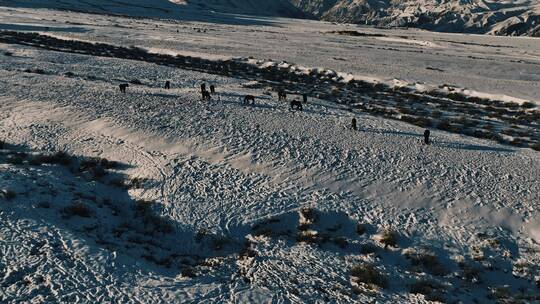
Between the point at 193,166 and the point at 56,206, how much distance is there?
7.30 metres

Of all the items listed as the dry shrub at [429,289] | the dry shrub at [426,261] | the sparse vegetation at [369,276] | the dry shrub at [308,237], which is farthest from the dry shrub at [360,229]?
the dry shrub at [429,289]

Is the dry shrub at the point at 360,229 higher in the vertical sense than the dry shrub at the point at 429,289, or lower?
higher

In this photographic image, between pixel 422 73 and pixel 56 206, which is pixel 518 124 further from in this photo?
pixel 56 206

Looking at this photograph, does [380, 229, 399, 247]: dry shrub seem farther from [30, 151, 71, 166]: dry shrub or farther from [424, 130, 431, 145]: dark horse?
[30, 151, 71, 166]: dry shrub

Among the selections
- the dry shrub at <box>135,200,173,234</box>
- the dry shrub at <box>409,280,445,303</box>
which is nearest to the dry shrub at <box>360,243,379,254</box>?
the dry shrub at <box>409,280,445,303</box>

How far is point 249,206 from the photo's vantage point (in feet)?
70.9

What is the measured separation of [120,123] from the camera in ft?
101

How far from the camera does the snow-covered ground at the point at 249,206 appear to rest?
1623 centimetres

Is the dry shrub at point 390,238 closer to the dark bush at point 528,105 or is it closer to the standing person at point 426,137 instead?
the standing person at point 426,137

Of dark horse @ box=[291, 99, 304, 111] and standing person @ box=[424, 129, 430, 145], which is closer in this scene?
standing person @ box=[424, 129, 430, 145]

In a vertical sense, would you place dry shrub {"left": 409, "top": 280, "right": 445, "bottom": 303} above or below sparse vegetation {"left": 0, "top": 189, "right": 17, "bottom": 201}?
below

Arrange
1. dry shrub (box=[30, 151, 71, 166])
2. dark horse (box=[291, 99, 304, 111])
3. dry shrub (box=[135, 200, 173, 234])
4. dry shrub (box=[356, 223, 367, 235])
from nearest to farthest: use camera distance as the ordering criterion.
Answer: dry shrub (box=[135, 200, 173, 234]) < dry shrub (box=[356, 223, 367, 235]) < dry shrub (box=[30, 151, 71, 166]) < dark horse (box=[291, 99, 304, 111])

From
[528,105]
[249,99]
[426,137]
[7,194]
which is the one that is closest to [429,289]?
[426,137]

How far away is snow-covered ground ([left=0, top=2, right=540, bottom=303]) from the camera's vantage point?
53.3ft
